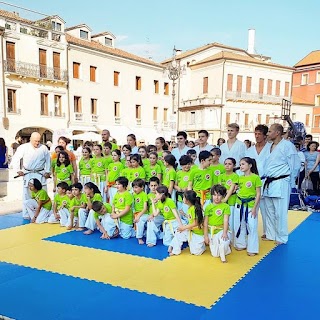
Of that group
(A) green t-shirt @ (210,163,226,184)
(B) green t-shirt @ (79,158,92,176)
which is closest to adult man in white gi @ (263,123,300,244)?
(A) green t-shirt @ (210,163,226,184)

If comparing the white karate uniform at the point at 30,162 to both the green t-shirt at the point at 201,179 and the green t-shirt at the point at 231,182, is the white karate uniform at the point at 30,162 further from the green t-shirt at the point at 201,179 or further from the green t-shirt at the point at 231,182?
the green t-shirt at the point at 231,182

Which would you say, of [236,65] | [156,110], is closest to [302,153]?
[156,110]

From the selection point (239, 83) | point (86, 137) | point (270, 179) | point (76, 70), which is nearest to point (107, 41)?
point (76, 70)

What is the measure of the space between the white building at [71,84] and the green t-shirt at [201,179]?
12.1 metres

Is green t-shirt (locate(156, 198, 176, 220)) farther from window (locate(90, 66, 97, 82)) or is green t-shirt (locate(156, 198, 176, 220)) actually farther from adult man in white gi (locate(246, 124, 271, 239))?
window (locate(90, 66, 97, 82))

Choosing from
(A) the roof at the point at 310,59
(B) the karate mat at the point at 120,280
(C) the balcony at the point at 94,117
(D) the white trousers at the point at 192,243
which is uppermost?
(A) the roof at the point at 310,59

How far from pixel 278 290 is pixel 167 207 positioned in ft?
7.01

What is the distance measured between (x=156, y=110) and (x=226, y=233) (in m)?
27.1

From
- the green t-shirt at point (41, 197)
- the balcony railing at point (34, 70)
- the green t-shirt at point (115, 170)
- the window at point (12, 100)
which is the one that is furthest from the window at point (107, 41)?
the green t-shirt at point (41, 197)

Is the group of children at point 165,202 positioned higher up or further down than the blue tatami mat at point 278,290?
higher up

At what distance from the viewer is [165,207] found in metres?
5.47

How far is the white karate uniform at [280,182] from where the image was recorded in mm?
5430

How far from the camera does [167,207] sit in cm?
546

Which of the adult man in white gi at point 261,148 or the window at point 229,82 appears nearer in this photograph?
the adult man in white gi at point 261,148
